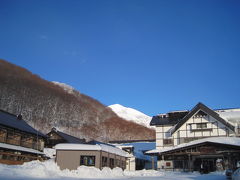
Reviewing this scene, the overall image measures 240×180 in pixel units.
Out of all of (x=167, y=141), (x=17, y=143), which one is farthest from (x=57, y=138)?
(x=167, y=141)

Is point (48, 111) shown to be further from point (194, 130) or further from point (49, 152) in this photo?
point (194, 130)

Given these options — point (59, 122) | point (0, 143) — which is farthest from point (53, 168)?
point (59, 122)

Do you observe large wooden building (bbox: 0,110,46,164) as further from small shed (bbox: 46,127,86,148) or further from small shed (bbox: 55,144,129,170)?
small shed (bbox: 55,144,129,170)

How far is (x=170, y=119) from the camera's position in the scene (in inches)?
1328

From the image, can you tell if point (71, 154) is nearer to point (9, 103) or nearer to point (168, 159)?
point (168, 159)

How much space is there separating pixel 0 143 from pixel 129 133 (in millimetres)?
85795

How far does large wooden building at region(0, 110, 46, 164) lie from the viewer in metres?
26.1

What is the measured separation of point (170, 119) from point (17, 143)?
20.2 metres

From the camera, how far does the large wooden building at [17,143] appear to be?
26.1 metres

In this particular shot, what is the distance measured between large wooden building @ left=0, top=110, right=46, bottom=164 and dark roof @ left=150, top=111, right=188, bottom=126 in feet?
52.8

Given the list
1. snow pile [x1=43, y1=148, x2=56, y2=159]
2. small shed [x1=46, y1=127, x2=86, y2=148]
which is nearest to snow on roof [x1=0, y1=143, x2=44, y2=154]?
snow pile [x1=43, y1=148, x2=56, y2=159]

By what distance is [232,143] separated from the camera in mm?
23359

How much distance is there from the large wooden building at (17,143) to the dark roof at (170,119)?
16100 millimetres

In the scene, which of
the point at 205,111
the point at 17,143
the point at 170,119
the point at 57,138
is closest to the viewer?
the point at 17,143
